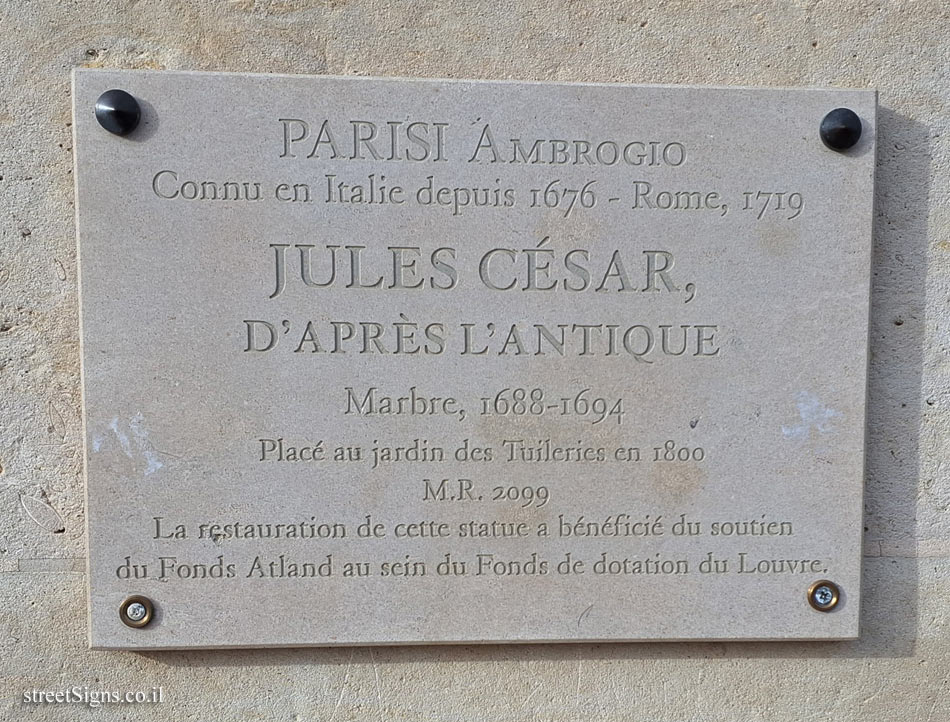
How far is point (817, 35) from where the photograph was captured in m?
2.02

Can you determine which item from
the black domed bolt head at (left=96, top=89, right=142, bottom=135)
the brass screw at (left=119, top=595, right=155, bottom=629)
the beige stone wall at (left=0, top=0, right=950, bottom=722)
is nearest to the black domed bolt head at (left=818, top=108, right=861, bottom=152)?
the beige stone wall at (left=0, top=0, right=950, bottom=722)

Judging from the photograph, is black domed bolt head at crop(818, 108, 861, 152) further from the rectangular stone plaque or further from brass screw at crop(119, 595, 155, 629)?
brass screw at crop(119, 595, 155, 629)

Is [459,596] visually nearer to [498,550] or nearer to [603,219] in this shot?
[498,550]

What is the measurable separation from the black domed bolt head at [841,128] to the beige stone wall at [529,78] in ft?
0.54

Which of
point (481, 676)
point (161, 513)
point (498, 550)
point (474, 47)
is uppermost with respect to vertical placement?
point (474, 47)

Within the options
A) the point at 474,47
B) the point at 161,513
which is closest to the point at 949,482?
the point at 474,47

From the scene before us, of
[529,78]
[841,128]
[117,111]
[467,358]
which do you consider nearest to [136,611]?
[467,358]

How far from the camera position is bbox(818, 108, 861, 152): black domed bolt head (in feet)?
6.28

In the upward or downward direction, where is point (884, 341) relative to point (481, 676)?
upward

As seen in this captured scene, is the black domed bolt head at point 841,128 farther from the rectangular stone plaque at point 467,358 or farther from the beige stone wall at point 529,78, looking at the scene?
the beige stone wall at point 529,78

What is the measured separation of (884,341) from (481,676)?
5.10 feet

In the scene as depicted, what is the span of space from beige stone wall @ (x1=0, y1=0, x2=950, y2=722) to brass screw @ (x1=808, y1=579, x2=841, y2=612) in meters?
0.17

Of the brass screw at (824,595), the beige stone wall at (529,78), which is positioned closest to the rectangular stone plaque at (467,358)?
the brass screw at (824,595)

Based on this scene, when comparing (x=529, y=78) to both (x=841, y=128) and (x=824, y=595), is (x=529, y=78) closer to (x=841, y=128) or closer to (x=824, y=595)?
(x=841, y=128)
